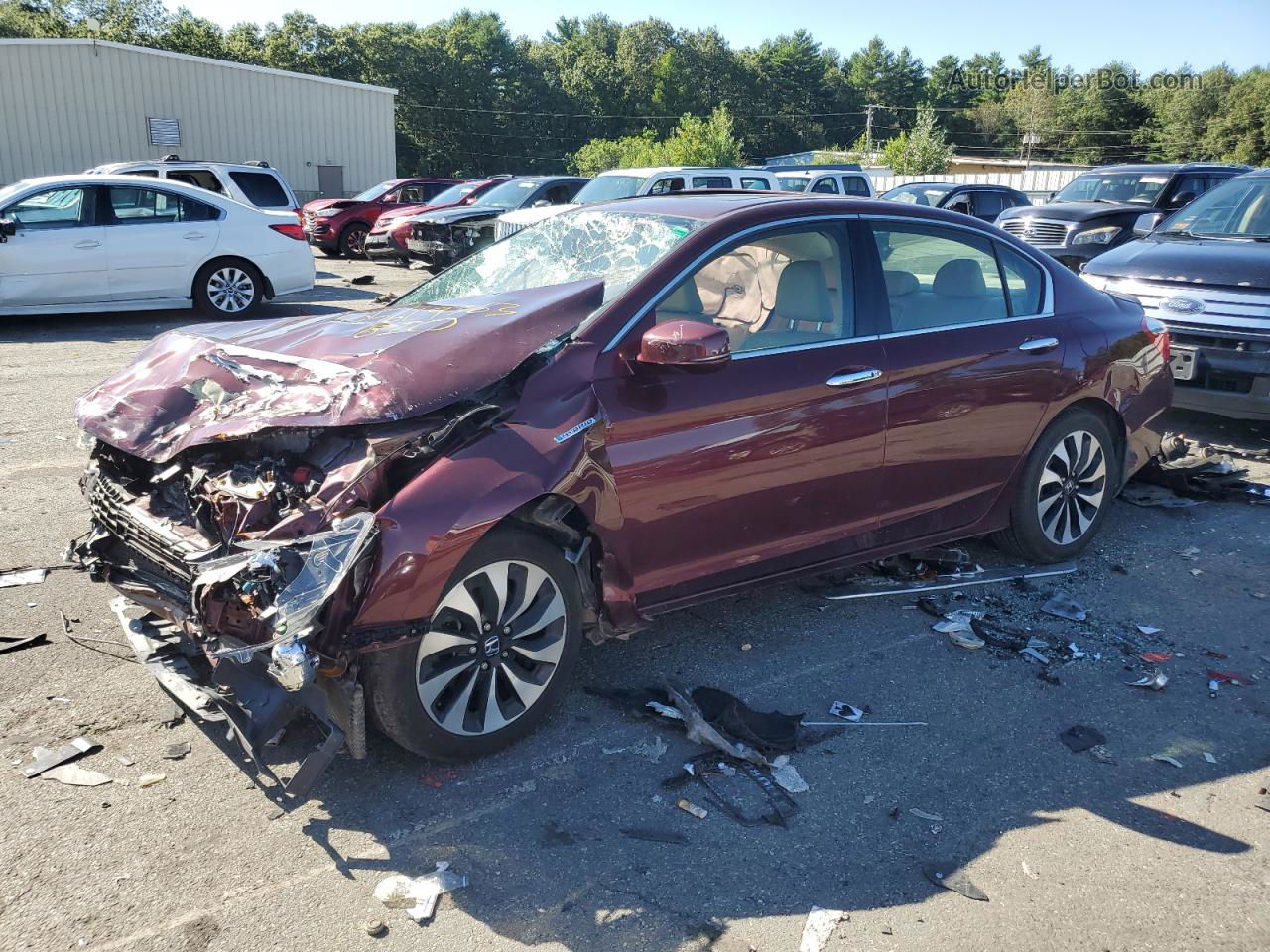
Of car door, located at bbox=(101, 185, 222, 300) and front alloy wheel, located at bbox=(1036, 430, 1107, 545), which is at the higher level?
car door, located at bbox=(101, 185, 222, 300)

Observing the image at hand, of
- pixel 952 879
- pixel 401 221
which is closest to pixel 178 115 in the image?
pixel 401 221

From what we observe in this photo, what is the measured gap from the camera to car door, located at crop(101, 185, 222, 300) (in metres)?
11.5

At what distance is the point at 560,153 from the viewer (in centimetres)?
7038

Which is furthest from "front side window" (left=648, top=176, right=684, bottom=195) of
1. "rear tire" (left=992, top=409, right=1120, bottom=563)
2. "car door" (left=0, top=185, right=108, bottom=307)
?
"rear tire" (left=992, top=409, right=1120, bottom=563)

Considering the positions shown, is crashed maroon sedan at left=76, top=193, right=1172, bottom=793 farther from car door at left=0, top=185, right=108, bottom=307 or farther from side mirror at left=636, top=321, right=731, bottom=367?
car door at left=0, top=185, right=108, bottom=307

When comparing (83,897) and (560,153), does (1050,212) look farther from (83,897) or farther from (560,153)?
(560,153)

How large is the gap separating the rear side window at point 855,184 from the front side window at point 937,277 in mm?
13667

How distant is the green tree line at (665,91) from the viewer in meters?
53.5

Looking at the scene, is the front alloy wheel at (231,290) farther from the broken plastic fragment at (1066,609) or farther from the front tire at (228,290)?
the broken plastic fragment at (1066,609)

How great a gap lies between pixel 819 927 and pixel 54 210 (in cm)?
1143

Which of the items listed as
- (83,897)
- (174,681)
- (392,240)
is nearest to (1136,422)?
(174,681)

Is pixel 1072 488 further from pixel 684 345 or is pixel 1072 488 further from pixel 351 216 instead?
pixel 351 216

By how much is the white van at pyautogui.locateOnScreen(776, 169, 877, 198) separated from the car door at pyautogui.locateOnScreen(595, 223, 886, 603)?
13.4m

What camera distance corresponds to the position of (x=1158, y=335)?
582cm
